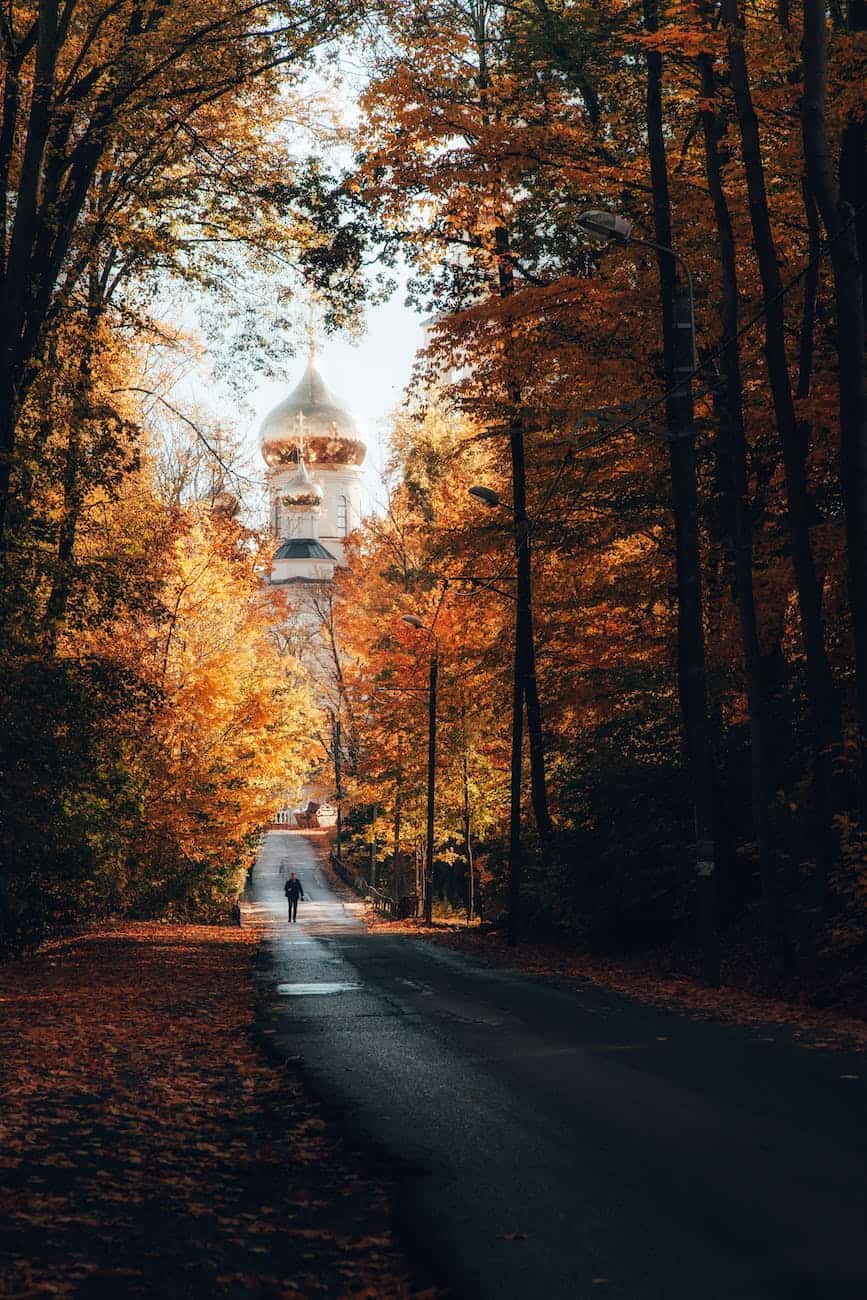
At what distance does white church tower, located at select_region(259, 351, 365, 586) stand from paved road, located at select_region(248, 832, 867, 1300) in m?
100

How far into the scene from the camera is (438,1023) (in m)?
12.6

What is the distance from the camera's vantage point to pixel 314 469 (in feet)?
417

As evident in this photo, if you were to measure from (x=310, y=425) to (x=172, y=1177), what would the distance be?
114614 mm

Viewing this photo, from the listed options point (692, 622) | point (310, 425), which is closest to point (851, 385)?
point (692, 622)

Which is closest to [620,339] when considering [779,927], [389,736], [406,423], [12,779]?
[779,927]

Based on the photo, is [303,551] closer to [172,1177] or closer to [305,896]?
[305,896]

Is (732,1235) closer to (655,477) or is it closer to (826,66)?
(826,66)

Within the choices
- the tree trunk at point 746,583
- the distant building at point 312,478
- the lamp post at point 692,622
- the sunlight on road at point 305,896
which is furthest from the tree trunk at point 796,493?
the distant building at point 312,478

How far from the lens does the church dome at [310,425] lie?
118m

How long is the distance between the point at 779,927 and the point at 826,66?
994 cm

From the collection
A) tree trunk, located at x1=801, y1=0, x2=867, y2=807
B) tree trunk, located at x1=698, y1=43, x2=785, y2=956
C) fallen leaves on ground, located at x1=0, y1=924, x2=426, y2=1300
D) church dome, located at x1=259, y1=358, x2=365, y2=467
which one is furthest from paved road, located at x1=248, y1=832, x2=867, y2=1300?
church dome, located at x1=259, y1=358, x2=365, y2=467

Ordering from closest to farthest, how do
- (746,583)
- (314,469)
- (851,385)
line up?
(851,385) → (746,583) → (314,469)

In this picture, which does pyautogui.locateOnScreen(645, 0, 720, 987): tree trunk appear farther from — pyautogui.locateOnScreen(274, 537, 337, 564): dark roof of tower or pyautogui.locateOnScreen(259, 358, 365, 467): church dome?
pyautogui.locateOnScreen(274, 537, 337, 564): dark roof of tower

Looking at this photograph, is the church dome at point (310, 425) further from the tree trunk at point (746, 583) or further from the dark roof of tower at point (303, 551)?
the tree trunk at point (746, 583)
